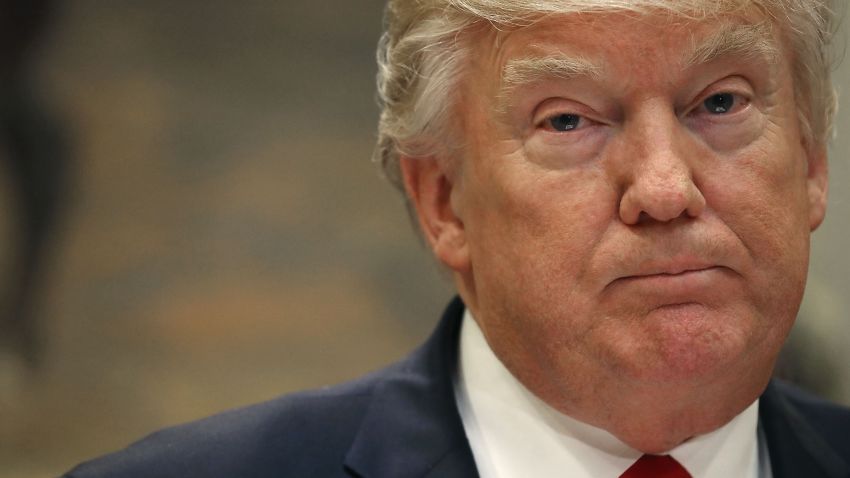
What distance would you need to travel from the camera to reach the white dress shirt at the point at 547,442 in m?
2.44

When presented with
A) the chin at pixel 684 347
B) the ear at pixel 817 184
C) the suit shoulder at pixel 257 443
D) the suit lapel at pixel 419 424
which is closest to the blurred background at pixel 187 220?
the suit shoulder at pixel 257 443

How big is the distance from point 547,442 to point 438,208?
534mm

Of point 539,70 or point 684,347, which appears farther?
point 539,70

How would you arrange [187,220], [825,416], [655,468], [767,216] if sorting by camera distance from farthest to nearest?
[187,220] < [825,416] < [655,468] < [767,216]

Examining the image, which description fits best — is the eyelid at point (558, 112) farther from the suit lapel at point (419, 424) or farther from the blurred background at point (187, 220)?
the blurred background at point (187, 220)

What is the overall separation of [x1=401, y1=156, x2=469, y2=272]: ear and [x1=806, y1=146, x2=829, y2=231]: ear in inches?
27.8

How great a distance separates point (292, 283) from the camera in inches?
133

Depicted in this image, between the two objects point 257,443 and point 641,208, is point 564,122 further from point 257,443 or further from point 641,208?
point 257,443

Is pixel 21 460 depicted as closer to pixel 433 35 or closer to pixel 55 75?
pixel 55 75

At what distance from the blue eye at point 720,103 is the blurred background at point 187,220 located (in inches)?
45.9

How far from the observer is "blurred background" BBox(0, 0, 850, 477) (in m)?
3.20

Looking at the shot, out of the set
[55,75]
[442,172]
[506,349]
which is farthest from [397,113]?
[55,75]

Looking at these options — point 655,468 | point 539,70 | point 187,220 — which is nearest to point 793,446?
point 655,468

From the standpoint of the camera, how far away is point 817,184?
261 cm
